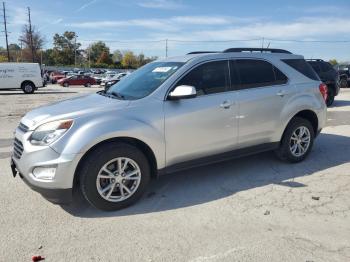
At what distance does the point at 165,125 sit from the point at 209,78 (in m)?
0.98

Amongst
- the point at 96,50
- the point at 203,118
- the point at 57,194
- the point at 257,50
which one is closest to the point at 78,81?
the point at 257,50

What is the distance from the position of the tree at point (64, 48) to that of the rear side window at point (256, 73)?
102769 mm

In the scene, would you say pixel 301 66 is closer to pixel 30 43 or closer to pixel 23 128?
pixel 23 128

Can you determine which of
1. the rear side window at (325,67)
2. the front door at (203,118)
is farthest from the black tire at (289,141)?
the rear side window at (325,67)

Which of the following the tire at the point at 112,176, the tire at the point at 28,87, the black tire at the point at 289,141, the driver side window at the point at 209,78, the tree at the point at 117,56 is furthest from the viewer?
the tree at the point at 117,56

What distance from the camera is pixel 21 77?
24.5 m

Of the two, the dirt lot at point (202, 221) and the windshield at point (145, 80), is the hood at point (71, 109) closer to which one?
the windshield at point (145, 80)

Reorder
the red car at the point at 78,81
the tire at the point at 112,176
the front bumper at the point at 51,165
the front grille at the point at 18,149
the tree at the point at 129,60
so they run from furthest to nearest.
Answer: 1. the tree at the point at 129,60
2. the red car at the point at 78,81
3. the front grille at the point at 18,149
4. the tire at the point at 112,176
5. the front bumper at the point at 51,165

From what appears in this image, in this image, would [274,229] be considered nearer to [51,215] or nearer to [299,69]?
[51,215]

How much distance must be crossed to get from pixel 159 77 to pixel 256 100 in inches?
56.8

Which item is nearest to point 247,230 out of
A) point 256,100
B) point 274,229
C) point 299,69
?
point 274,229

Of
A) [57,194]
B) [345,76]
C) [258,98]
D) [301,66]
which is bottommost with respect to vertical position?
[57,194]

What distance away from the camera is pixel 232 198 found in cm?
427

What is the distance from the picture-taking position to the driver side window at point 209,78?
4418 mm
